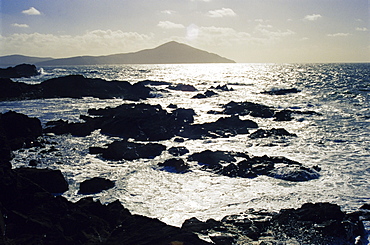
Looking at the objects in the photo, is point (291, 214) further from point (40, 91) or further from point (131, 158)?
point (40, 91)

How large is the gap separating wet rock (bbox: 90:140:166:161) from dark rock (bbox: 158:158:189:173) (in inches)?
86.7

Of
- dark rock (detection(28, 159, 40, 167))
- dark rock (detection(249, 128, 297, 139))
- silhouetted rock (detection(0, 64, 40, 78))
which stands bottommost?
dark rock (detection(28, 159, 40, 167))

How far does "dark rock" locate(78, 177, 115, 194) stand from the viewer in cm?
1382

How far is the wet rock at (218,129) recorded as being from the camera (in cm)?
2589

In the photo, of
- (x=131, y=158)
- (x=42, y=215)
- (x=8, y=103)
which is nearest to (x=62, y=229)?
(x=42, y=215)

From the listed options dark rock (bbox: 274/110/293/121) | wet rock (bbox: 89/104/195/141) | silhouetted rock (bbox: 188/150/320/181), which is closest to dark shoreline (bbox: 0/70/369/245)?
silhouetted rock (bbox: 188/150/320/181)

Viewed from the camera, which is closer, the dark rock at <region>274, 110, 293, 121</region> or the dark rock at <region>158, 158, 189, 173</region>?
the dark rock at <region>158, 158, 189, 173</region>

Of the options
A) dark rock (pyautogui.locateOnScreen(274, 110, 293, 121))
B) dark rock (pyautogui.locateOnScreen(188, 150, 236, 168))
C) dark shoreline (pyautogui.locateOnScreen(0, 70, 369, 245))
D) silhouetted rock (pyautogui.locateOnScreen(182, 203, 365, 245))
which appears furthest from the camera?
dark rock (pyautogui.locateOnScreen(274, 110, 293, 121))

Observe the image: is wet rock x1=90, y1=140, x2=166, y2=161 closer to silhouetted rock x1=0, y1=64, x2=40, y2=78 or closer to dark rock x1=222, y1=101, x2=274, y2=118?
dark rock x1=222, y1=101, x2=274, y2=118

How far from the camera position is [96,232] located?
29.7 feet

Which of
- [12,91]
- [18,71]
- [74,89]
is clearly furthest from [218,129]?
[18,71]

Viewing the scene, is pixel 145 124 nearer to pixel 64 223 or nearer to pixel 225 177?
pixel 225 177

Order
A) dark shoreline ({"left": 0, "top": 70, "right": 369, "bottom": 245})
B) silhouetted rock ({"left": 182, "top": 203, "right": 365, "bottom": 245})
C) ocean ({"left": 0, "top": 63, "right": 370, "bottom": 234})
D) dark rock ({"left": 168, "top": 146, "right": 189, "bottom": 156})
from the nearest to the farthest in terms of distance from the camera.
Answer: dark shoreline ({"left": 0, "top": 70, "right": 369, "bottom": 245}) < silhouetted rock ({"left": 182, "top": 203, "right": 365, "bottom": 245}) < ocean ({"left": 0, "top": 63, "right": 370, "bottom": 234}) < dark rock ({"left": 168, "top": 146, "right": 189, "bottom": 156})

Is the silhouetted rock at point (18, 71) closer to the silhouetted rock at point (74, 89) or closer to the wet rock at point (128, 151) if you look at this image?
the silhouetted rock at point (74, 89)
